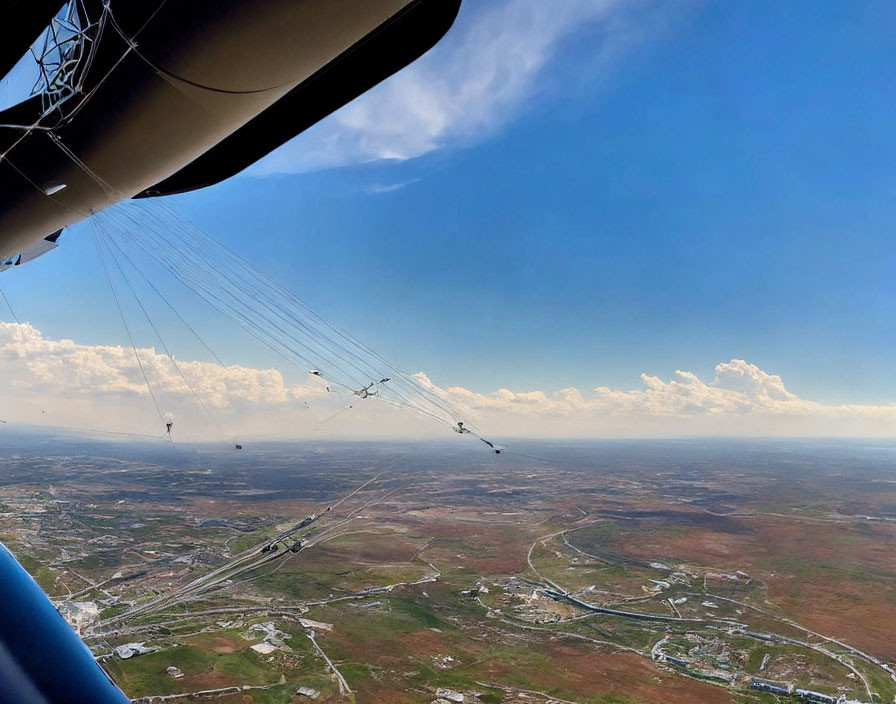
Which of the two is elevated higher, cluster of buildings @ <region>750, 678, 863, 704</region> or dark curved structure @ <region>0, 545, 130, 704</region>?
dark curved structure @ <region>0, 545, 130, 704</region>

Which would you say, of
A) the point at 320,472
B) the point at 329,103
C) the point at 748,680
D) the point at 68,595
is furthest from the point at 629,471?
the point at 329,103

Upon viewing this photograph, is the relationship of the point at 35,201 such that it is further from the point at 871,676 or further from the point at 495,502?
the point at 495,502

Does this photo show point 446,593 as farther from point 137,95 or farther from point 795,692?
point 137,95

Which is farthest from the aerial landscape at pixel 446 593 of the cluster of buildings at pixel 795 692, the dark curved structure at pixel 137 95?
the dark curved structure at pixel 137 95

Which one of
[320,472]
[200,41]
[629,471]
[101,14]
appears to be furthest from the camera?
[629,471]

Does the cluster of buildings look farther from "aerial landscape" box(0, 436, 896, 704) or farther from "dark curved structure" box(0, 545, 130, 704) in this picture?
"dark curved structure" box(0, 545, 130, 704)

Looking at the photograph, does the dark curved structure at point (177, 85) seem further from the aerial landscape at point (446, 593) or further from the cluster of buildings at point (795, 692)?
the cluster of buildings at point (795, 692)

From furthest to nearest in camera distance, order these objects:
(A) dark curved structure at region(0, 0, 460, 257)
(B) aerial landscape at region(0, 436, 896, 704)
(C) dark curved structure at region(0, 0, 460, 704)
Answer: (B) aerial landscape at region(0, 436, 896, 704)
(A) dark curved structure at region(0, 0, 460, 257)
(C) dark curved structure at region(0, 0, 460, 704)

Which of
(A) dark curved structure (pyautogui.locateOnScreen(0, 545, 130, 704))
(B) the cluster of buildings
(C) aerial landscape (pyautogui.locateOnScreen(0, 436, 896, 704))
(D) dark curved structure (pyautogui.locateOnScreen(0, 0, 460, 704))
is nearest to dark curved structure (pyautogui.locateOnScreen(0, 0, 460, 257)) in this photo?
(D) dark curved structure (pyautogui.locateOnScreen(0, 0, 460, 704))
